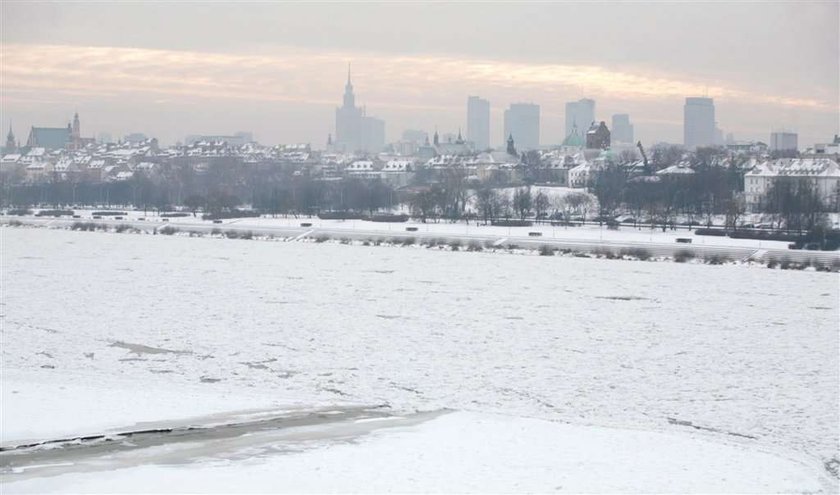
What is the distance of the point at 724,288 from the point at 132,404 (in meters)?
18.8

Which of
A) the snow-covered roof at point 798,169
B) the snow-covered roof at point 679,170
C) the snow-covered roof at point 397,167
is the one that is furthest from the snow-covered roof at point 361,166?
the snow-covered roof at point 798,169

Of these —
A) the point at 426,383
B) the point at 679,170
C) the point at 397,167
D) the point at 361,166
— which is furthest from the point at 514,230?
the point at 361,166

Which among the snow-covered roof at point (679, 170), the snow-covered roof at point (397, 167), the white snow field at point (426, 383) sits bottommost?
the white snow field at point (426, 383)

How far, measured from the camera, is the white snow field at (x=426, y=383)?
39.4 feet

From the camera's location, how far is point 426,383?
53.4 ft

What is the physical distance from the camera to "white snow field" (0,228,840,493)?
12.0 meters

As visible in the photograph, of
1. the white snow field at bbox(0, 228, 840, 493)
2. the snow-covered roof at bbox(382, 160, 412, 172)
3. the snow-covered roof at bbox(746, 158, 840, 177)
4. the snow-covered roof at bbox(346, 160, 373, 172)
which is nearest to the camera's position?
the white snow field at bbox(0, 228, 840, 493)

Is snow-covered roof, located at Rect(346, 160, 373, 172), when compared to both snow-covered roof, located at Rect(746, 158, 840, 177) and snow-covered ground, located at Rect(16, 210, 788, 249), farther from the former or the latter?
snow-covered ground, located at Rect(16, 210, 788, 249)

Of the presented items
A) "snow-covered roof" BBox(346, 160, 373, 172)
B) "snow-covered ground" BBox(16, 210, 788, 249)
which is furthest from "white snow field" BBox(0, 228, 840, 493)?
"snow-covered roof" BBox(346, 160, 373, 172)

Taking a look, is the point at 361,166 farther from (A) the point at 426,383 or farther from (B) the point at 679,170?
(A) the point at 426,383

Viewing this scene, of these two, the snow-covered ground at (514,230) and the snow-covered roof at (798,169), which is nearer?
the snow-covered ground at (514,230)

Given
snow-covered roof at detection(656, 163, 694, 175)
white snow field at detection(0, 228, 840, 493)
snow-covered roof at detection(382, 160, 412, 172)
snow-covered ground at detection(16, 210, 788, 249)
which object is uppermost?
snow-covered roof at detection(382, 160, 412, 172)

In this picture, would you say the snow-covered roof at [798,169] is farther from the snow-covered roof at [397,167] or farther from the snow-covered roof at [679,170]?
the snow-covered roof at [397,167]

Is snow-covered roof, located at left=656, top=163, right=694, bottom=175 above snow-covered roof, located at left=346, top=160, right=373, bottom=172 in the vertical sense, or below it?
below
